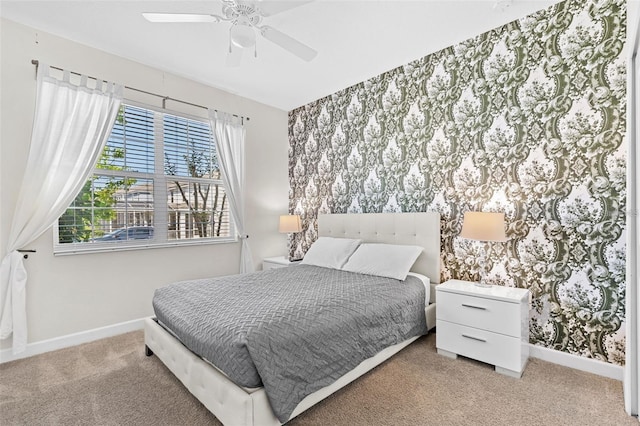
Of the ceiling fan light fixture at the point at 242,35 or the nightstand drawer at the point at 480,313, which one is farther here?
the nightstand drawer at the point at 480,313

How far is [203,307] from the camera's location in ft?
6.43

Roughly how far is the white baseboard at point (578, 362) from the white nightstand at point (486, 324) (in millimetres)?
195

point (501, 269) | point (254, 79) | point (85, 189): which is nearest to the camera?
point (501, 269)

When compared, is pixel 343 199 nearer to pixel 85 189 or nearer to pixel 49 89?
pixel 85 189

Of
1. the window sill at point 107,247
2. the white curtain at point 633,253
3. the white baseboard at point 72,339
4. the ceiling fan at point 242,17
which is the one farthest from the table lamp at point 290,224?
the white curtain at point 633,253

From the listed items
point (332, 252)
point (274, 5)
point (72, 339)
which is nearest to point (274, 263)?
point (332, 252)

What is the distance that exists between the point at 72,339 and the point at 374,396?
9.07 feet

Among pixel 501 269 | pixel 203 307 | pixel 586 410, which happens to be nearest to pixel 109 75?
pixel 203 307

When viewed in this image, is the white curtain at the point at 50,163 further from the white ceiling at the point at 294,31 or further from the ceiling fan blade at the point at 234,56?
the ceiling fan blade at the point at 234,56

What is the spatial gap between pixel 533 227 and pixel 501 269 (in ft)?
1.45

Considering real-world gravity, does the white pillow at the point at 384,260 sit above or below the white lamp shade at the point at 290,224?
below

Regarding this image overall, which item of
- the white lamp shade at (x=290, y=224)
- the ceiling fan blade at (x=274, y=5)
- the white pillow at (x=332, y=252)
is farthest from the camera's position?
the white lamp shade at (x=290, y=224)

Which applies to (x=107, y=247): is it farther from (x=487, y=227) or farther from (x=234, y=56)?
(x=487, y=227)

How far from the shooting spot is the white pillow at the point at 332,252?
3.29 metres
